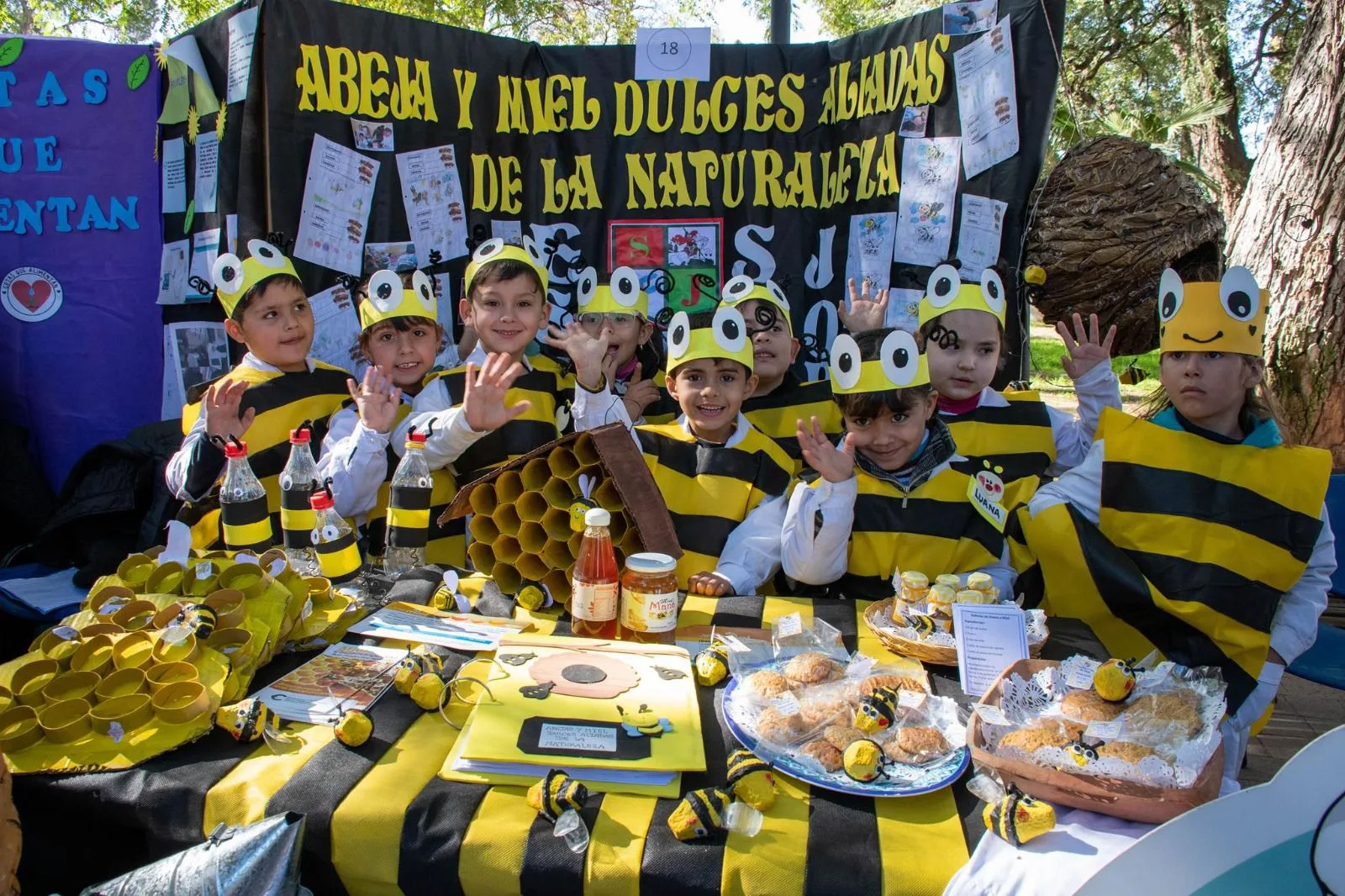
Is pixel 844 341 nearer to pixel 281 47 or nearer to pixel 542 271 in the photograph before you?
pixel 542 271

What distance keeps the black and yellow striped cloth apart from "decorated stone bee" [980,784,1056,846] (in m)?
0.06

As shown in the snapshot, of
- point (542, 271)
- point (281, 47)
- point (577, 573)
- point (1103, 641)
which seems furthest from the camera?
point (281, 47)

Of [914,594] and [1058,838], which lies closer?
[1058,838]

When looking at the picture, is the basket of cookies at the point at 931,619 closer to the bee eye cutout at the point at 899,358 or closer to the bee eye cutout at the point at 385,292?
the bee eye cutout at the point at 899,358

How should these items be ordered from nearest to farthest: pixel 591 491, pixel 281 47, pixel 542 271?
pixel 591 491 → pixel 542 271 → pixel 281 47

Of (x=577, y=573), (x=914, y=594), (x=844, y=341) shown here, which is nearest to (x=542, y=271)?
(x=844, y=341)

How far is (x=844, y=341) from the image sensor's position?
2531mm

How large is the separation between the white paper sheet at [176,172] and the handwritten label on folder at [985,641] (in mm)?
4201

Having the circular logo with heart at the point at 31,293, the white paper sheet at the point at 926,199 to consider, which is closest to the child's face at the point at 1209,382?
the white paper sheet at the point at 926,199

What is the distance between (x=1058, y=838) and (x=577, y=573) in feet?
3.69

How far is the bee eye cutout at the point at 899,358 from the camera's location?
8.02ft

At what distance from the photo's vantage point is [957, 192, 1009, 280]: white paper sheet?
3709 millimetres

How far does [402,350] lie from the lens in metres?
3.31

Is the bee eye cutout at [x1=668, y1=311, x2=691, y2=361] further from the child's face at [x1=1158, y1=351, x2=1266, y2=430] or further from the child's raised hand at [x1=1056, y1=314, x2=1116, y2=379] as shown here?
the child's raised hand at [x1=1056, y1=314, x2=1116, y2=379]
